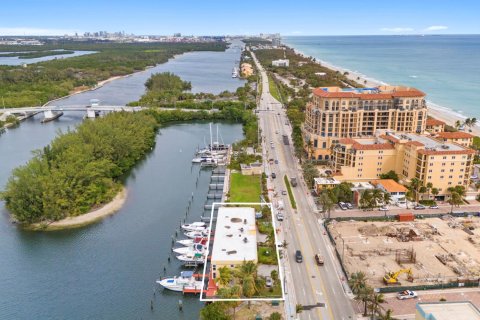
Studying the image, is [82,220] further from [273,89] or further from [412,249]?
[273,89]

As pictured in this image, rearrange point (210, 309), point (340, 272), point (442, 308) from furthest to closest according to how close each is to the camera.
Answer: point (340, 272), point (210, 309), point (442, 308)

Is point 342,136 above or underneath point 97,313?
above

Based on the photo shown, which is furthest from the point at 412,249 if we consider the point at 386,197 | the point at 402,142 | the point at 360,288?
the point at 402,142

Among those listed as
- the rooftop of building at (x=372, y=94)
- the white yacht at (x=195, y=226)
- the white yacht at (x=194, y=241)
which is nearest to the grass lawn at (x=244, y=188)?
the white yacht at (x=195, y=226)

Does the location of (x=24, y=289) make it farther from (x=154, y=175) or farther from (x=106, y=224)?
(x=154, y=175)

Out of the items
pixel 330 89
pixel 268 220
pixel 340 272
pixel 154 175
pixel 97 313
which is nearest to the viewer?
pixel 97 313

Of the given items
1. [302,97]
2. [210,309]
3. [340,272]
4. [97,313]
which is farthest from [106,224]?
[302,97]

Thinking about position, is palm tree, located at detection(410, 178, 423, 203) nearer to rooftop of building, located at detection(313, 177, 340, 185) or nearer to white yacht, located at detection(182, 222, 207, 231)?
rooftop of building, located at detection(313, 177, 340, 185)
